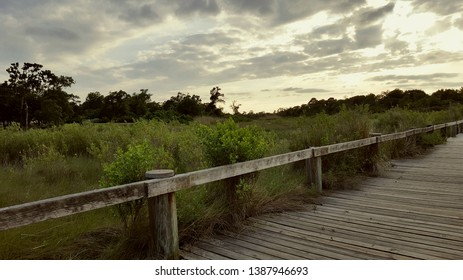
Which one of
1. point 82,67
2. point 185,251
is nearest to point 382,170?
point 185,251

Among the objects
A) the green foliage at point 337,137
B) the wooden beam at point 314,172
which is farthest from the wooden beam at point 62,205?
the green foliage at point 337,137

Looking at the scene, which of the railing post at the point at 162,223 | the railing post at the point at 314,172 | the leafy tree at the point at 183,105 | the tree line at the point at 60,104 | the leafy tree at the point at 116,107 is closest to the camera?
the railing post at the point at 162,223

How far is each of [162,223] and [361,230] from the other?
7.12ft

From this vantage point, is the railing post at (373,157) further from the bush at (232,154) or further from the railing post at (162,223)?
the railing post at (162,223)

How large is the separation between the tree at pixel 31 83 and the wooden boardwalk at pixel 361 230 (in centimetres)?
400

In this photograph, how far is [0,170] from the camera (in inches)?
285

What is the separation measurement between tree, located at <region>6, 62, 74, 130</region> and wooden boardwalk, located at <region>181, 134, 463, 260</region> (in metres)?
4.00

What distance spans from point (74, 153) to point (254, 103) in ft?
20.9

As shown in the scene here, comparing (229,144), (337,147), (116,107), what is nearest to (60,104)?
(116,107)

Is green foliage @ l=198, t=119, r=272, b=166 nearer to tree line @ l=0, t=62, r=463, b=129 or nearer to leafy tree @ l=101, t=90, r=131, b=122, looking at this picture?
tree line @ l=0, t=62, r=463, b=129

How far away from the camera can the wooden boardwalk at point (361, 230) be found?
3.27m

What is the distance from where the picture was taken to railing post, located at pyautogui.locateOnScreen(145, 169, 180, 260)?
3115 mm

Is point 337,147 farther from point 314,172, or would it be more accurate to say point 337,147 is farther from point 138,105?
point 138,105

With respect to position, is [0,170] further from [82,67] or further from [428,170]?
[428,170]
